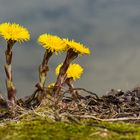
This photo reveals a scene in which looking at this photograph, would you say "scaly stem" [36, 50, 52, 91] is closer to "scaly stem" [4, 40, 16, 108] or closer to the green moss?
"scaly stem" [4, 40, 16, 108]

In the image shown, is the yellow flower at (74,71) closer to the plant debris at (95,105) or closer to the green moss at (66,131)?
the plant debris at (95,105)

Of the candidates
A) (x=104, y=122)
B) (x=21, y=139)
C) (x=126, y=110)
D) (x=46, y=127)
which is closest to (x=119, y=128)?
(x=104, y=122)

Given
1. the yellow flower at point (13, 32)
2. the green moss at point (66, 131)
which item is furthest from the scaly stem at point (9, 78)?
the green moss at point (66, 131)

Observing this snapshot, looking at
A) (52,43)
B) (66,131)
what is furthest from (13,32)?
(66,131)

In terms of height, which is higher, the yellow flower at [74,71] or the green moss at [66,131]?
the yellow flower at [74,71]

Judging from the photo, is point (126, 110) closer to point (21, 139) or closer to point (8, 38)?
point (8, 38)

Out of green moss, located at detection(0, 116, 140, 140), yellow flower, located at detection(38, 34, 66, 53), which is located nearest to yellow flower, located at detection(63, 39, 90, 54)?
yellow flower, located at detection(38, 34, 66, 53)
